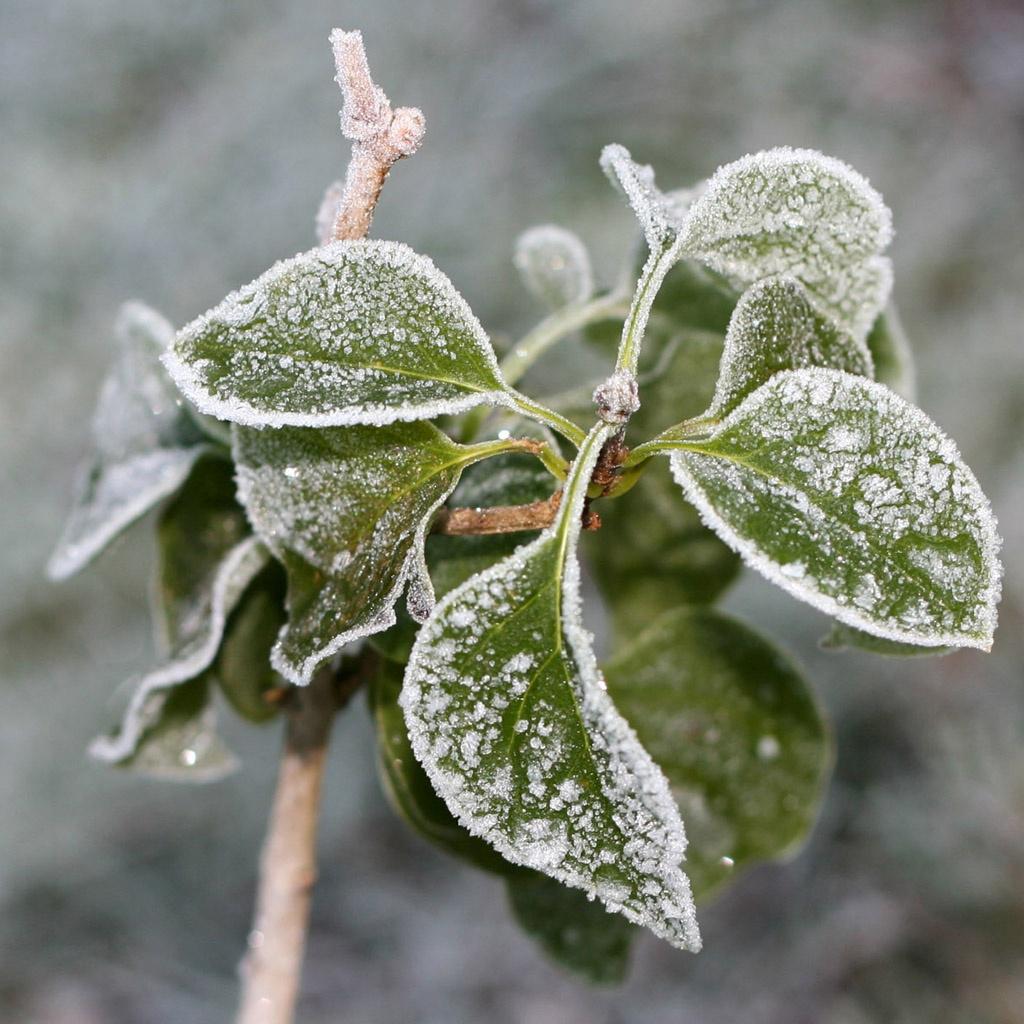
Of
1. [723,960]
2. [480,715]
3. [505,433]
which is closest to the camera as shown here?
[480,715]

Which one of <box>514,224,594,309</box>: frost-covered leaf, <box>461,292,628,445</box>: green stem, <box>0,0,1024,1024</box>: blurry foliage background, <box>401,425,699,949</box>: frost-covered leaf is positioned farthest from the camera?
<box>0,0,1024,1024</box>: blurry foliage background

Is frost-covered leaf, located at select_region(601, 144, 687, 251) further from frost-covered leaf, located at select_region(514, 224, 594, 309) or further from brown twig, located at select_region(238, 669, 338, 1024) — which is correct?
brown twig, located at select_region(238, 669, 338, 1024)

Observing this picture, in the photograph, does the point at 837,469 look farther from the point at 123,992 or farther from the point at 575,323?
the point at 123,992

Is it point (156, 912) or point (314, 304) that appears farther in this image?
point (156, 912)

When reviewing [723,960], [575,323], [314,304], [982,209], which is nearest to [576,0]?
[982,209]

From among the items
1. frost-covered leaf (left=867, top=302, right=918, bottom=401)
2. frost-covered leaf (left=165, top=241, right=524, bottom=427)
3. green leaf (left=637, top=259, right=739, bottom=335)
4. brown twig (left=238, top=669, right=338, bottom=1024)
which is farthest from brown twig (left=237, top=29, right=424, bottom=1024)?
frost-covered leaf (left=867, top=302, right=918, bottom=401)

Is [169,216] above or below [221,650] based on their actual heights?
below

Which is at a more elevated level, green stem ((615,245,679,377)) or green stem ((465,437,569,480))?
green stem ((615,245,679,377))
